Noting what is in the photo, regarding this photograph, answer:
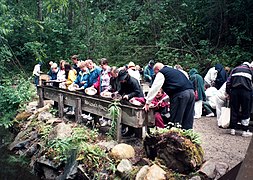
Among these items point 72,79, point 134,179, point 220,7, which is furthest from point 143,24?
point 134,179

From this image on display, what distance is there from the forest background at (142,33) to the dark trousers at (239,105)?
827 cm

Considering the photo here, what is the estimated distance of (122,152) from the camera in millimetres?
5855

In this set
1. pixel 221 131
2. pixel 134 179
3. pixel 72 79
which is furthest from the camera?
pixel 72 79

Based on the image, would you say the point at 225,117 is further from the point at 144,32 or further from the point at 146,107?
the point at 144,32

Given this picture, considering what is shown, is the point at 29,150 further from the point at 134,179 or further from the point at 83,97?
the point at 134,179

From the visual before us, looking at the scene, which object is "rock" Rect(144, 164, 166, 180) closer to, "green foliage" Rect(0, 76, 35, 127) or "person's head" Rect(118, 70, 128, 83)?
"person's head" Rect(118, 70, 128, 83)

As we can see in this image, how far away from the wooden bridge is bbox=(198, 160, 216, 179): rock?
1.53m

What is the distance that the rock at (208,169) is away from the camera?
15.3ft

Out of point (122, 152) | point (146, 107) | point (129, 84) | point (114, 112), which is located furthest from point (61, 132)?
point (146, 107)

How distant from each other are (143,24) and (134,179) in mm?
16575

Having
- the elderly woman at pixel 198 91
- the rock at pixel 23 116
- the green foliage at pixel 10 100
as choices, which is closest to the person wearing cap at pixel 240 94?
the elderly woman at pixel 198 91

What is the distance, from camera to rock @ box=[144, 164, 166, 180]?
15.5 feet

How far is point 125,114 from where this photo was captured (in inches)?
255

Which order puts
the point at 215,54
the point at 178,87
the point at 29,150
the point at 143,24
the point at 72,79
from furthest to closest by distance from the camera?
the point at 143,24, the point at 215,54, the point at 72,79, the point at 29,150, the point at 178,87
